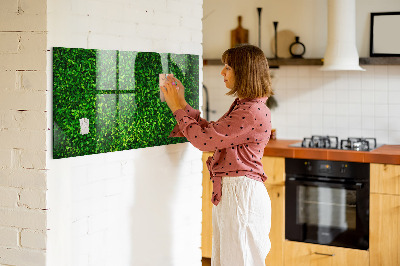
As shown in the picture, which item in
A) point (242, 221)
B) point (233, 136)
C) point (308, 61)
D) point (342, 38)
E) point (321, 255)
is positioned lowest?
point (321, 255)

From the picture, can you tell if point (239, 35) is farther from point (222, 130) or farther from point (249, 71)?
point (222, 130)

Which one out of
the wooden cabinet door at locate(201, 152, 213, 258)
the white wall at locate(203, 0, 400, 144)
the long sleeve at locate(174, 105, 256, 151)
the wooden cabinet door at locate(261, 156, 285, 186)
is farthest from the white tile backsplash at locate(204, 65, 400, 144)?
the long sleeve at locate(174, 105, 256, 151)

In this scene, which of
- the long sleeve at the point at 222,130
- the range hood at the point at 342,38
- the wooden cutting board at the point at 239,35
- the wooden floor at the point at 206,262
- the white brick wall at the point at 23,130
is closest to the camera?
the white brick wall at the point at 23,130

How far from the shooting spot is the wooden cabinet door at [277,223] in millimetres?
4461

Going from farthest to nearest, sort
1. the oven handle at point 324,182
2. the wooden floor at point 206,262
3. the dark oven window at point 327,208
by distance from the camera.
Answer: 1. the wooden floor at point 206,262
2. the dark oven window at point 327,208
3. the oven handle at point 324,182

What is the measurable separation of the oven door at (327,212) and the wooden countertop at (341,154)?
172 mm

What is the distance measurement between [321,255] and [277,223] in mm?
385

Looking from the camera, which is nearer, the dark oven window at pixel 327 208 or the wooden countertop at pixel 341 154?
the wooden countertop at pixel 341 154

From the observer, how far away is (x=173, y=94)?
2.88 m

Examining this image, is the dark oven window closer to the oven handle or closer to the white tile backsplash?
the oven handle

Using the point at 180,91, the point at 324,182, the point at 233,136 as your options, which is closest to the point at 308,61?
the point at 324,182

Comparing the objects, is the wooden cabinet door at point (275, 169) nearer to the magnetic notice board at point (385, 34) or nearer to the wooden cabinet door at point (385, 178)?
the wooden cabinet door at point (385, 178)

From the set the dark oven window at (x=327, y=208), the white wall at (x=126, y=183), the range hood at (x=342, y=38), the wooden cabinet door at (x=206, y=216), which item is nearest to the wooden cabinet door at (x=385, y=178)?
the dark oven window at (x=327, y=208)

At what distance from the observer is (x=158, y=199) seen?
2.96 metres
